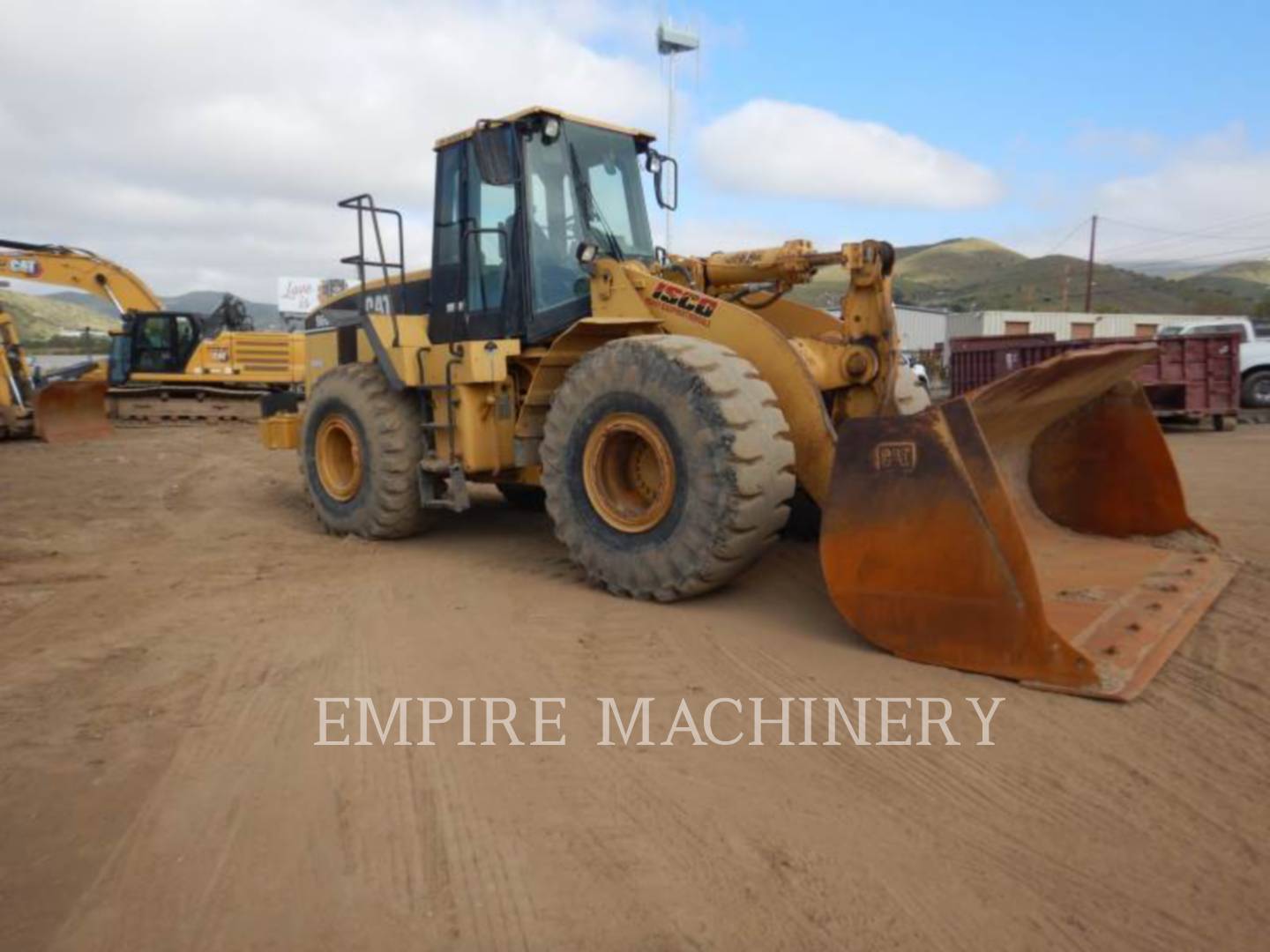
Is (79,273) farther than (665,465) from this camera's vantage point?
Yes

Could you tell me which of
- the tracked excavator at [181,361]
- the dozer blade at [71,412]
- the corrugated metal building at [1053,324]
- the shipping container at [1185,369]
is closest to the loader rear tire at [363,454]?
the dozer blade at [71,412]

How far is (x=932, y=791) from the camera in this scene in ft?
9.89

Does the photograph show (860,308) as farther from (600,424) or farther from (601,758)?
(601,758)

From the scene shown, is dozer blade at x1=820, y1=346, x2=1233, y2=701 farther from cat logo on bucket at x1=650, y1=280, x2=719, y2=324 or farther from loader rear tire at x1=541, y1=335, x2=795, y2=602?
cat logo on bucket at x1=650, y1=280, x2=719, y2=324

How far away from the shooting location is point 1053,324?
42438 millimetres

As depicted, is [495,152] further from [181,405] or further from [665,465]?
[181,405]

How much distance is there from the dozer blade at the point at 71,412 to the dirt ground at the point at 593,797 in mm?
12237

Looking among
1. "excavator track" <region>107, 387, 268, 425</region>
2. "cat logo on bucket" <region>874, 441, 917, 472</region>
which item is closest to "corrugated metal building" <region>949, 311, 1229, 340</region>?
"excavator track" <region>107, 387, 268, 425</region>

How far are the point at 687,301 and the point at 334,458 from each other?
357 centimetres

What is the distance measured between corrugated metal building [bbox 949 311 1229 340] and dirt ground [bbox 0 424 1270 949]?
38.4 metres

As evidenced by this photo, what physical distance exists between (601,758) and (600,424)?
2382 mm

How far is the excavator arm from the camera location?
56.0 feet

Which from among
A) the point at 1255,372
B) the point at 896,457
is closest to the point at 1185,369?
the point at 1255,372

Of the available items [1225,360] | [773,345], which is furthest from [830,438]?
[1225,360]
